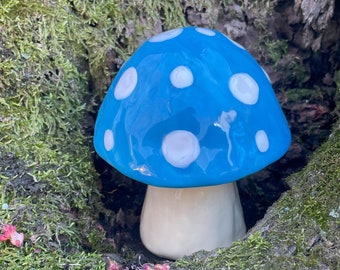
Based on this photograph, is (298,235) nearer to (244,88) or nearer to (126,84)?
(244,88)

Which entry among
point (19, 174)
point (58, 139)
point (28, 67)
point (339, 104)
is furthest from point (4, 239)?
point (339, 104)

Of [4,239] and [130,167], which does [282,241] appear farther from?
[4,239]

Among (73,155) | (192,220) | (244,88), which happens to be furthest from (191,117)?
(73,155)

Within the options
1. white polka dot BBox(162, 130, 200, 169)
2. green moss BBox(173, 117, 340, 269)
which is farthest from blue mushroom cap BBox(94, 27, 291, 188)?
green moss BBox(173, 117, 340, 269)

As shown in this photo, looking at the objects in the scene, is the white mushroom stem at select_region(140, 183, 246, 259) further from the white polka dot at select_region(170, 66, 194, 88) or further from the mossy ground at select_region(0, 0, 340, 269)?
the white polka dot at select_region(170, 66, 194, 88)

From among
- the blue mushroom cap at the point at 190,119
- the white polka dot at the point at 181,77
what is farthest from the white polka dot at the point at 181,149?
the white polka dot at the point at 181,77

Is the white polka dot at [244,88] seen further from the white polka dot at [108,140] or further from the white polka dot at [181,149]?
the white polka dot at [108,140]
